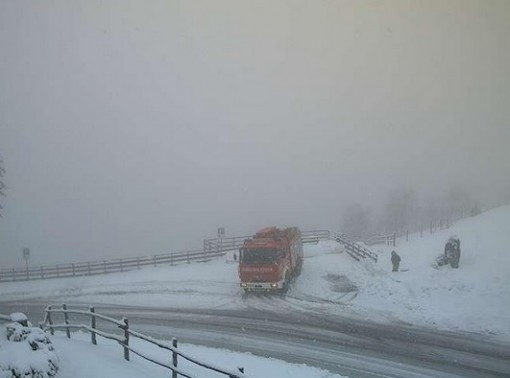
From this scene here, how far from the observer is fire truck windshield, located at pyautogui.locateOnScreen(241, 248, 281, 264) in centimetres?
2499

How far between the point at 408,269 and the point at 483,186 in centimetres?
17293

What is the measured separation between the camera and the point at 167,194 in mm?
190000

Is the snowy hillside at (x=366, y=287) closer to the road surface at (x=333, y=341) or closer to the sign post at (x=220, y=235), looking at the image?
the road surface at (x=333, y=341)

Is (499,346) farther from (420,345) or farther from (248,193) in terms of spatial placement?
(248,193)

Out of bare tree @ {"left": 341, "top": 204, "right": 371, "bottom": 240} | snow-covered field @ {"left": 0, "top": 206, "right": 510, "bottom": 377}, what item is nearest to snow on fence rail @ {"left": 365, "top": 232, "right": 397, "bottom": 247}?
snow-covered field @ {"left": 0, "top": 206, "right": 510, "bottom": 377}

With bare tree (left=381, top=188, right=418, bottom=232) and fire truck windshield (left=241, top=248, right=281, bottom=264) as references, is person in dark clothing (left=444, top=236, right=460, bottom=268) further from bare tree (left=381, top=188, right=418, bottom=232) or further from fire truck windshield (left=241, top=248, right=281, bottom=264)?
bare tree (left=381, top=188, right=418, bottom=232)

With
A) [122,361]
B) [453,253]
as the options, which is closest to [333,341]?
[122,361]

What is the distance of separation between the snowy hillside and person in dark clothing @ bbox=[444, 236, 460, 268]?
0.52 metres

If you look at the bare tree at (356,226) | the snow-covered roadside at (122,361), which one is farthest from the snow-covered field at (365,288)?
the bare tree at (356,226)

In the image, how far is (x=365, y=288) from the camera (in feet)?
80.9

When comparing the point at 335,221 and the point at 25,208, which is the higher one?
the point at 25,208

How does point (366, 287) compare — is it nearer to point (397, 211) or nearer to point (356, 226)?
point (397, 211)

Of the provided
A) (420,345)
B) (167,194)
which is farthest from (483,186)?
(420,345)

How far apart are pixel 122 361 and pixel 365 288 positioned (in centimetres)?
1595
